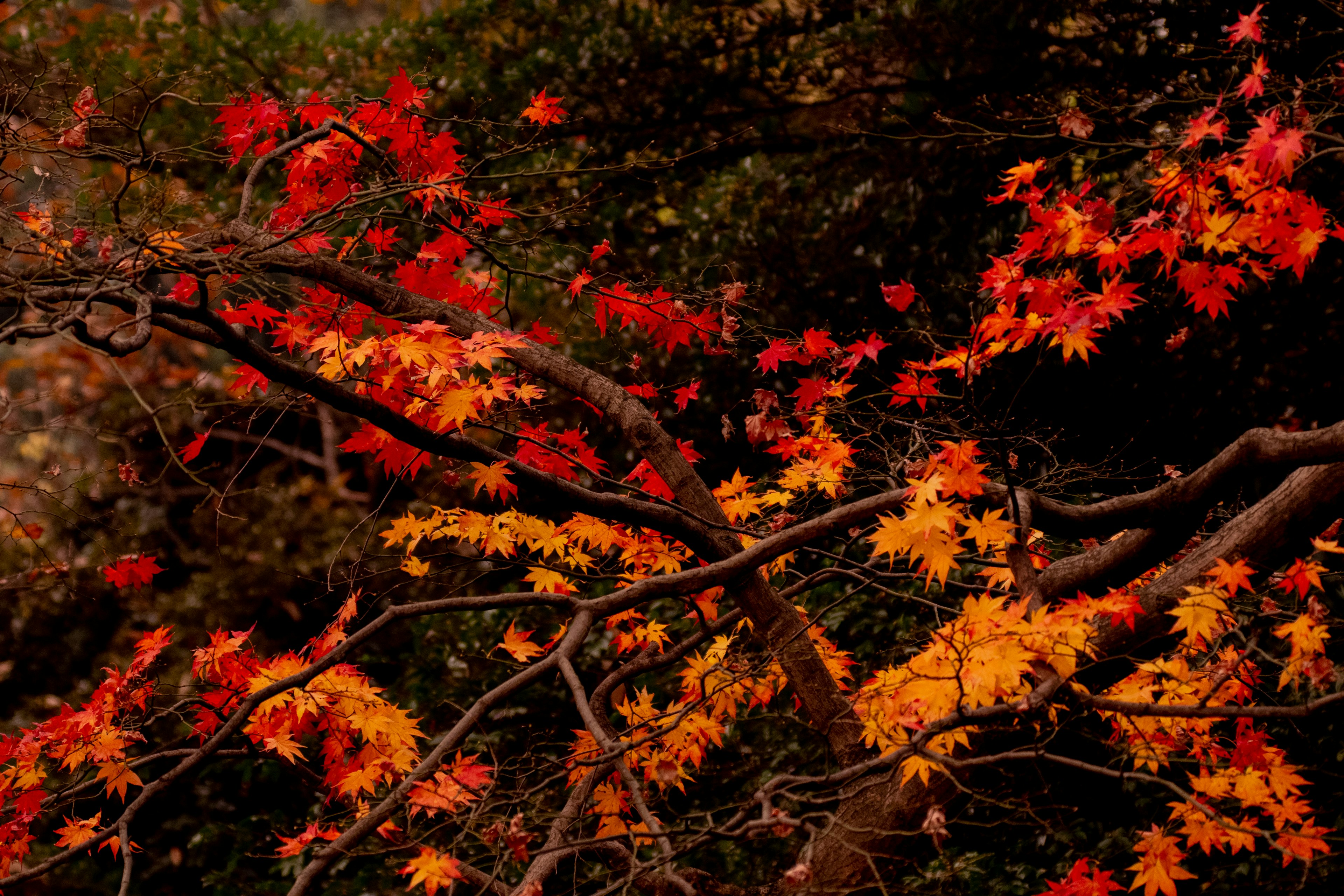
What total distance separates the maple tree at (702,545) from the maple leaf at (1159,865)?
0.04 ft

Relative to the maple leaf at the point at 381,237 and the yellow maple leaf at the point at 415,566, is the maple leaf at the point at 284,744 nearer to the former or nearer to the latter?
the yellow maple leaf at the point at 415,566

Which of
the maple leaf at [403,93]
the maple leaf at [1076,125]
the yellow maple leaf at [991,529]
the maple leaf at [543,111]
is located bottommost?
the yellow maple leaf at [991,529]

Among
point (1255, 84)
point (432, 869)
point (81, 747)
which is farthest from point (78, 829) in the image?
point (1255, 84)

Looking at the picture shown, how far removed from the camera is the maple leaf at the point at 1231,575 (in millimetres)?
2803

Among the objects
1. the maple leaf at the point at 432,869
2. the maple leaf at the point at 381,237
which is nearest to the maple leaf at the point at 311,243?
the maple leaf at the point at 381,237

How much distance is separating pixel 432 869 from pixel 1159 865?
2.17 metres

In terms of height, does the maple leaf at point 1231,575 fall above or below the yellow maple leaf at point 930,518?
below

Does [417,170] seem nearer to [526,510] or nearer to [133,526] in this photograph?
[526,510]

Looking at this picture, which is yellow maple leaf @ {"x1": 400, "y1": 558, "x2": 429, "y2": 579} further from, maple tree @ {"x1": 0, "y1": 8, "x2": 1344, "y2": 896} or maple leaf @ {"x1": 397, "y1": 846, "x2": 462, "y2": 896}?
maple leaf @ {"x1": 397, "y1": 846, "x2": 462, "y2": 896}

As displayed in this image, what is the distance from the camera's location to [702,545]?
11.0 ft

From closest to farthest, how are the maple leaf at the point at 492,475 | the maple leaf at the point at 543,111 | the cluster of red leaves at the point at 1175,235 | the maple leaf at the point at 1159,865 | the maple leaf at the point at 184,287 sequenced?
the cluster of red leaves at the point at 1175,235 < the maple leaf at the point at 1159,865 < the maple leaf at the point at 492,475 < the maple leaf at the point at 184,287 < the maple leaf at the point at 543,111

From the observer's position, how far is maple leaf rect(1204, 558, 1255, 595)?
2.80 m

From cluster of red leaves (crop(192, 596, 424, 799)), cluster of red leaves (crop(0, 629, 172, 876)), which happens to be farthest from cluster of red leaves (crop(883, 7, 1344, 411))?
cluster of red leaves (crop(0, 629, 172, 876))

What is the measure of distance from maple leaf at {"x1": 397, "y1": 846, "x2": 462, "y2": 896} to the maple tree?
0.5 inches
